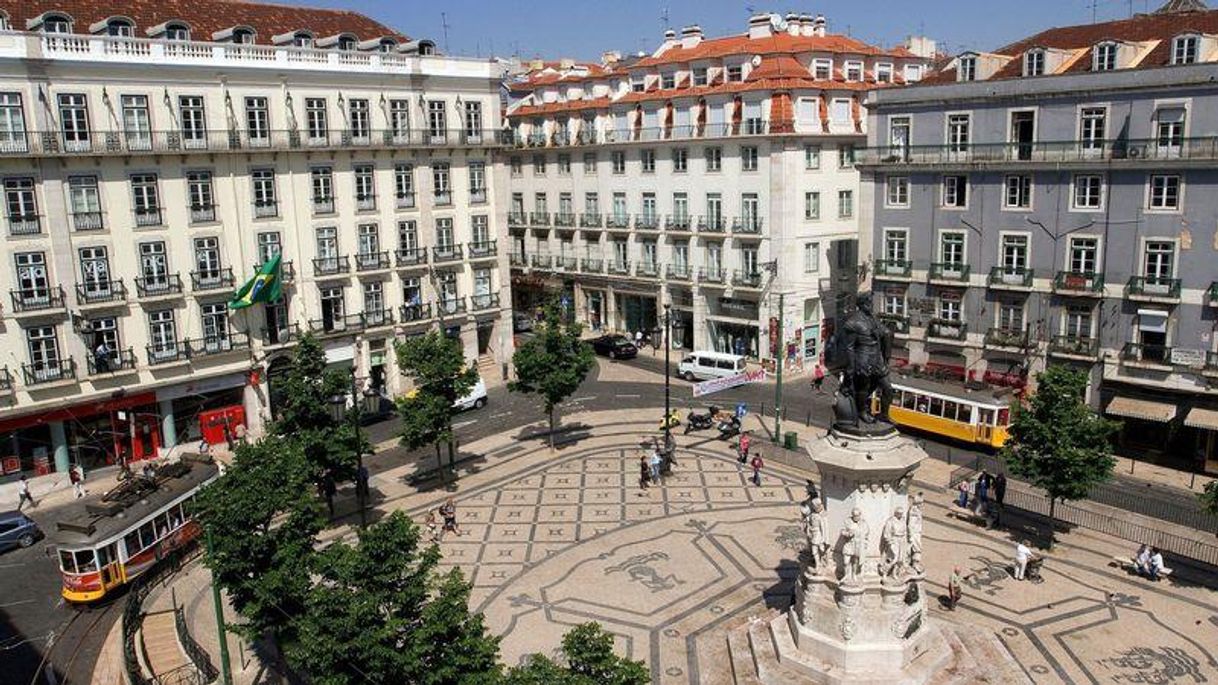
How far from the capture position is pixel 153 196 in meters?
40.8

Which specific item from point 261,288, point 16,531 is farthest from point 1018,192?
point 16,531

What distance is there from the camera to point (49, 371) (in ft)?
126

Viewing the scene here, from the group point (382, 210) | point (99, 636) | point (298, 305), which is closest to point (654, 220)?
point (382, 210)

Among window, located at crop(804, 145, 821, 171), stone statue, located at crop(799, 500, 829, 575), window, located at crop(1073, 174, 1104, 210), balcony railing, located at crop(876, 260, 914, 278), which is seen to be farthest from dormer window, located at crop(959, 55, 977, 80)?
stone statue, located at crop(799, 500, 829, 575)

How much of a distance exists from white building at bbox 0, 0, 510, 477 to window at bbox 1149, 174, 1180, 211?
3102cm

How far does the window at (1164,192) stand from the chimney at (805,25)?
24.7 m

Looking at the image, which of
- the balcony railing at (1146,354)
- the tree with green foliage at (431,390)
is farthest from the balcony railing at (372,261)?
the balcony railing at (1146,354)

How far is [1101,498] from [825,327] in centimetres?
2303

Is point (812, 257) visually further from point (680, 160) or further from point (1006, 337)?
point (1006, 337)

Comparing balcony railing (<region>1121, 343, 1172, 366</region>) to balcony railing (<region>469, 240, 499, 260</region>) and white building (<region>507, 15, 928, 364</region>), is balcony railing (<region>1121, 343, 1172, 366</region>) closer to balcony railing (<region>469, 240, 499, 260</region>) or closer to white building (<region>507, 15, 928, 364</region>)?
white building (<region>507, 15, 928, 364</region>)

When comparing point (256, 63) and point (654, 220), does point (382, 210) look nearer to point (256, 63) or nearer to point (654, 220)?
point (256, 63)

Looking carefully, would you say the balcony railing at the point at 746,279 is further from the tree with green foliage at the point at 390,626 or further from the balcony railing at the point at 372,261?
the tree with green foliage at the point at 390,626

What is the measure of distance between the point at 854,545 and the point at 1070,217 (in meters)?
26.2

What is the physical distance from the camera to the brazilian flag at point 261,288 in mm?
42156
